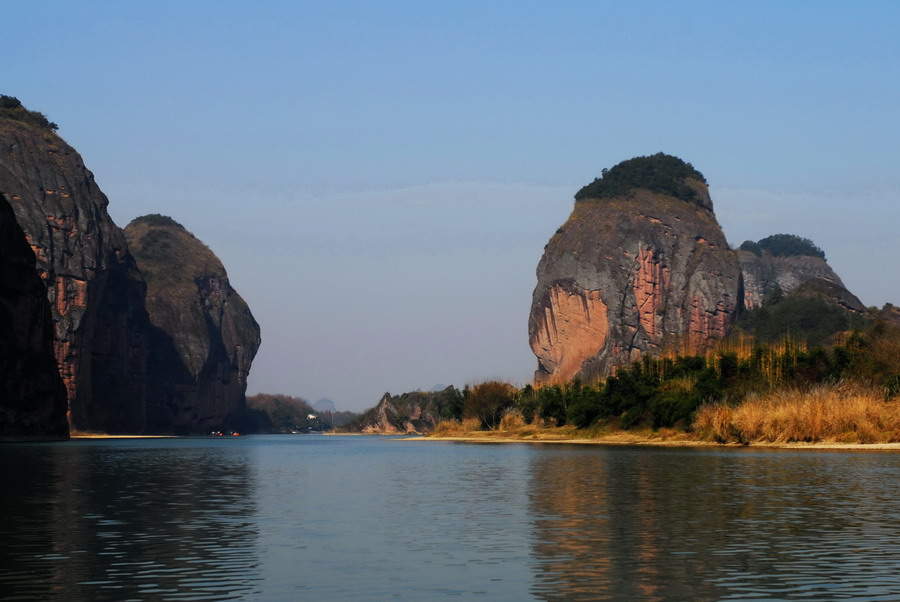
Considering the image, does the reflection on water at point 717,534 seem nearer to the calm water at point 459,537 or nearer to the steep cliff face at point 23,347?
the calm water at point 459,537

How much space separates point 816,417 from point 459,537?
191 ft

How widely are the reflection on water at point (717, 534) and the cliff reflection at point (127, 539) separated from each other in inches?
240

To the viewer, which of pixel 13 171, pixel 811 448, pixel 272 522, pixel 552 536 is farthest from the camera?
pixel 13 171

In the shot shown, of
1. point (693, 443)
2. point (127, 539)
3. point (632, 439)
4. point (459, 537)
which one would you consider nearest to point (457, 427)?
point (632, 439)

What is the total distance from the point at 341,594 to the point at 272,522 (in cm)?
1168

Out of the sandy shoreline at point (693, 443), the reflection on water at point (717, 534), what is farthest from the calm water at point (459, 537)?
the sandy shoreline at point (693, 443)

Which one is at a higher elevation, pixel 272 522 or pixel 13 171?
pixel 13 171

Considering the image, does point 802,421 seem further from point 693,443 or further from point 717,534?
point 717,534

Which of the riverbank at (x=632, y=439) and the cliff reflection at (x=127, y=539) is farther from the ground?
the riverbank at (x=632, y=439)

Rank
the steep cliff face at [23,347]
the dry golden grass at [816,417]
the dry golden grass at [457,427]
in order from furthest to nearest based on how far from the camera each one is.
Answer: the dry golden grass at [457,427]
the steep cliff face at [23,347]
the dry golden grass at [816,417]

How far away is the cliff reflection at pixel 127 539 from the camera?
18.4 meters

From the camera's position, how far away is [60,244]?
193 meters

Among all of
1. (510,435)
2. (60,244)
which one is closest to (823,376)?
(510,435)

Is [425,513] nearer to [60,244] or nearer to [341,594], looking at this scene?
[341,594]
